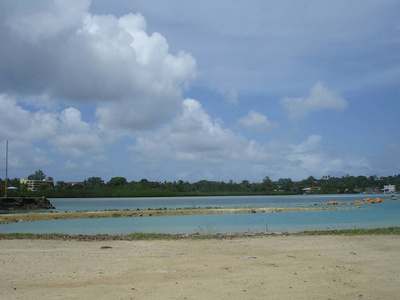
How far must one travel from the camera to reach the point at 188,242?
16859mm

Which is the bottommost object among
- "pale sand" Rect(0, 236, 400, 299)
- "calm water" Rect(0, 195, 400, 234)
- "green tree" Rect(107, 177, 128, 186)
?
"calm water" Rect(0, 195, 400, 234)

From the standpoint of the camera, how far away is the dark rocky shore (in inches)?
2514

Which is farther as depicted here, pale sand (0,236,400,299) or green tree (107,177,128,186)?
green tree (107,177,128,186)

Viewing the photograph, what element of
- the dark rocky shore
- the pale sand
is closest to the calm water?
the pale sand

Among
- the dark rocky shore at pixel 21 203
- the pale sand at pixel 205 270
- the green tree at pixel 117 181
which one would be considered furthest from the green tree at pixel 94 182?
the pale sand at pixel 205 270

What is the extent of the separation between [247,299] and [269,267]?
3.19 m

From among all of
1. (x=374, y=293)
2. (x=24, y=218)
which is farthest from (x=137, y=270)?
(x=24, y=218)

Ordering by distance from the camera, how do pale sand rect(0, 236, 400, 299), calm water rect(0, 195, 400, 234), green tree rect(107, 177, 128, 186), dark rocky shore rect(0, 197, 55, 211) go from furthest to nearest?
green tree rect(107, 177, 128, 186) → dark rocky shore rect(0, 197, 55, 211) → calm water rect(0, 195, 400, 234) → pale sand rect(0, 236, 400, 299)

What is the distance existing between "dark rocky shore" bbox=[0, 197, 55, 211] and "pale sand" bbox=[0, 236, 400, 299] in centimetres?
5333

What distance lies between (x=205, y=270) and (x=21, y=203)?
6299 cm

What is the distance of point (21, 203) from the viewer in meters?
65.9

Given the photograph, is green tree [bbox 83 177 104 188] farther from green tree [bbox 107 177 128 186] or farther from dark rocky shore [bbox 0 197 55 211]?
dark rocky shore [bbox 0 197 55 211]

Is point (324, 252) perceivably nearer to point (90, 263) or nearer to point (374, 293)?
point (374, 293)

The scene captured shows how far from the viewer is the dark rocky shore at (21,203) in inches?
2514
